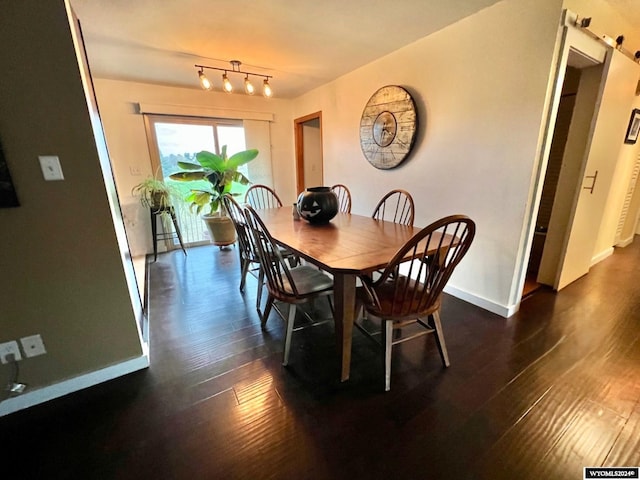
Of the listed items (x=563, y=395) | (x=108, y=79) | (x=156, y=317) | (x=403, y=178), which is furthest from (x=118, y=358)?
(x=108, y=79)

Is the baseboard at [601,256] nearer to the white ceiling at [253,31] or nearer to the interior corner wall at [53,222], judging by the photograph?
the white ceiling at [253,31]

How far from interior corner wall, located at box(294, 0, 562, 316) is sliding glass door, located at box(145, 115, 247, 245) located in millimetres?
2404

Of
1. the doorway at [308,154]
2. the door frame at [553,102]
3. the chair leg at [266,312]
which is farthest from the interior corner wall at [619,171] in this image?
the doorway at [308,154]

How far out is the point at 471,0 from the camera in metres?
1.84

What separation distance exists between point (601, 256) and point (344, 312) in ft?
12.8

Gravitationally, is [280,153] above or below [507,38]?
below

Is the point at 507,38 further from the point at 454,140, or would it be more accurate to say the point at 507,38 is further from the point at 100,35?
the point at 100,35

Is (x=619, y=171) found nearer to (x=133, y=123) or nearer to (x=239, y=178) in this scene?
(x=239, y=178)

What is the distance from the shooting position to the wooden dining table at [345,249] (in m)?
1.35

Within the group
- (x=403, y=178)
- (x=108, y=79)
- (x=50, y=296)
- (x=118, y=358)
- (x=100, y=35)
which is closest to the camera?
(x=50, y=296)

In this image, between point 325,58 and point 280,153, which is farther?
point 280,153

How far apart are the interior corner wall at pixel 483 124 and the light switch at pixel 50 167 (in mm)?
2592

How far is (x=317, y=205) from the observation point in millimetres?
2105

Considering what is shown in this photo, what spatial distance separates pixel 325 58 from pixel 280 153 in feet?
6.68
